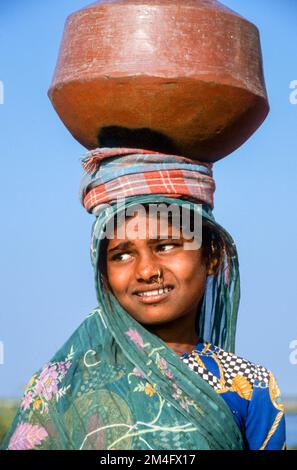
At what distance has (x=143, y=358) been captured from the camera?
4254mm

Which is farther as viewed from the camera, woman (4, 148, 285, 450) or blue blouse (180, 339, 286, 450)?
blue blouse (180, 339, 286, 450)

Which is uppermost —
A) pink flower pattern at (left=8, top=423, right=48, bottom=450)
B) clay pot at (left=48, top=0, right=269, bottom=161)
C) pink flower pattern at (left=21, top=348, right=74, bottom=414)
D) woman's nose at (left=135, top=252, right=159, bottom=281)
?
clay pot at (left=48, top=0, right=269, bottom=161)

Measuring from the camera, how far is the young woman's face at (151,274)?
424cm

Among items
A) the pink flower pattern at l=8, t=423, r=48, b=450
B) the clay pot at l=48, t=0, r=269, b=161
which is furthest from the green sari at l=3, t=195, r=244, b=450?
the clay pot at l=48, t=0, r=269, b=161

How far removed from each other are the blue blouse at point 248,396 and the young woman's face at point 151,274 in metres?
0.23

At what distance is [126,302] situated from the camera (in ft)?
14.1

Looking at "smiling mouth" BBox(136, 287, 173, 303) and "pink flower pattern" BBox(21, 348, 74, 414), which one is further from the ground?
"smiling mouth" BBox(136, 287, 173, 303)

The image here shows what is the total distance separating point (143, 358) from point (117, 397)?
17 cm

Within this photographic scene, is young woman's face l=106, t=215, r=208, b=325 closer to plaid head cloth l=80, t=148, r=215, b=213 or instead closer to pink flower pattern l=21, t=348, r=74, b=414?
plaid head cloth l=80, t=148, r=215, b=213

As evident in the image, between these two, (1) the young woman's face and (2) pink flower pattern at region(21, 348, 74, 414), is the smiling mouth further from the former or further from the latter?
(2) pink flower pattern at region(21, 348, 74, 414)

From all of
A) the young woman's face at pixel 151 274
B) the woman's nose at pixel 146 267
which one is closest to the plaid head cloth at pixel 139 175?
the young woman's face at pixel 151 274

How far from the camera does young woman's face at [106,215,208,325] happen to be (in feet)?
13.9

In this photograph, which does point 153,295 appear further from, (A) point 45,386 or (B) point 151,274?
(A) point 45,386

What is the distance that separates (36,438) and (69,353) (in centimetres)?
34
